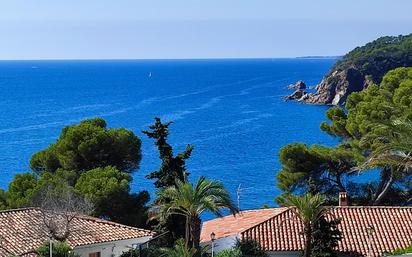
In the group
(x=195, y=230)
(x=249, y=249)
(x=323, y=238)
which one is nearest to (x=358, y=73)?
(x=323, y=238)

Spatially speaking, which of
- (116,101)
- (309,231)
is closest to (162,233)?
(309,231)

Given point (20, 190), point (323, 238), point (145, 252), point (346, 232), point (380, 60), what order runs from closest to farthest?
point (323, 238)
point (145, 252)
point (346, 232)
point (20, 190)
point (380, 60)

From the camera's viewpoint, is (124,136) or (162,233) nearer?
(162,233)

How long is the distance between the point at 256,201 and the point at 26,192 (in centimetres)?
2236

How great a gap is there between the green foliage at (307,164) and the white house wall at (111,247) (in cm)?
1167

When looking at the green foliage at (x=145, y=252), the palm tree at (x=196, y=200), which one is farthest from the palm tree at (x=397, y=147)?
the green foliage at (x=145, y=252)

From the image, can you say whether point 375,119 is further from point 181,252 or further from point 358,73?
point 358,73

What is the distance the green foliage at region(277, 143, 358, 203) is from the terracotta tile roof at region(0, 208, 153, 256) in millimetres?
11605

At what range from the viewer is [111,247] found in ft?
80.9

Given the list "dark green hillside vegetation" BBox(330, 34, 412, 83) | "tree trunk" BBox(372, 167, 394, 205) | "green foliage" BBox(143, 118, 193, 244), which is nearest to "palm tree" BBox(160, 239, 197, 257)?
"green foliage" BBox(143, 118, 193, 244)

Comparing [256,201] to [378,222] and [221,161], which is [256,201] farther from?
[378,222]

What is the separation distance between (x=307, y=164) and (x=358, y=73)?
311ft

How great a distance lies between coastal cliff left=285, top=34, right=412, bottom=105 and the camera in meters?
124

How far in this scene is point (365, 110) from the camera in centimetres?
3538
